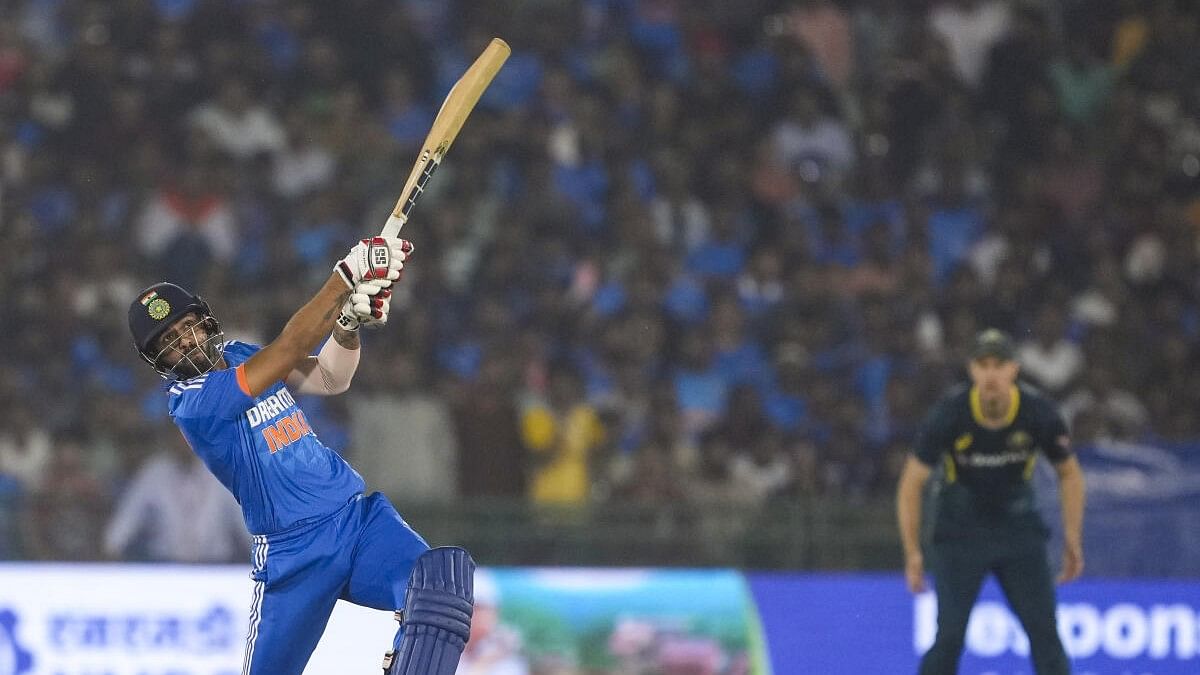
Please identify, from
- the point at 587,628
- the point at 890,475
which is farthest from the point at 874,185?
the point at 587,628

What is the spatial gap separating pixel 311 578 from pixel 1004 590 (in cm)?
320

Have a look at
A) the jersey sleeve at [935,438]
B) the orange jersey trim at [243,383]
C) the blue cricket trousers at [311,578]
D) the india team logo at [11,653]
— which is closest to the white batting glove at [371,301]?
the orange jersey trim at [243,383]

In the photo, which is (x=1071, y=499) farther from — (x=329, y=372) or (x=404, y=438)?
(x=404, y=438)

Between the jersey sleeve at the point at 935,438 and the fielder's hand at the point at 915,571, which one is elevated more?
the jersey sleeve at the point at 935,438

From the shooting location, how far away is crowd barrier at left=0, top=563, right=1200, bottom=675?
916 cm

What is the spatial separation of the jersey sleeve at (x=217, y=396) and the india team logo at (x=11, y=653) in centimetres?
379

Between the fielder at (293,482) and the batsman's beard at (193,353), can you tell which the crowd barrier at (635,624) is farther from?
the batsman's beard at (193,353)

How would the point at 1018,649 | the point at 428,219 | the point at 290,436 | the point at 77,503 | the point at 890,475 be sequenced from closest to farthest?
the point at 290,436 → the point at 1018,649 → the point at 77,503 → the point at 890,475 → the point at 428,219

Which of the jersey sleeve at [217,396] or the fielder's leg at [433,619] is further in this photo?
the jersey sleeve at [217,396]

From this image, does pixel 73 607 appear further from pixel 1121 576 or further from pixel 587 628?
pixel 1121 576

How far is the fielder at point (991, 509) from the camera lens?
7.61m

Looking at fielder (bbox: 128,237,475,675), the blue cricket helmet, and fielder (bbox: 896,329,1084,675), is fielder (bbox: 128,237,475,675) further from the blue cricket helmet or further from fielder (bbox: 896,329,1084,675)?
fielder (bbox: 896,329,1084,675)

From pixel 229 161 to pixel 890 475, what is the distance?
487 centimetres

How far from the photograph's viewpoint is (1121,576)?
9867 mm
